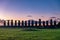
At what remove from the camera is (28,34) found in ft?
12.2

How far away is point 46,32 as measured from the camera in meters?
3.89

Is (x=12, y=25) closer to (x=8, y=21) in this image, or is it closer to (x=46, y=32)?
(x=8, y=21)

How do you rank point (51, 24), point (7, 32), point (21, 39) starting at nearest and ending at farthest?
point (21, 39)
point (51, 24)
point (7, 32)

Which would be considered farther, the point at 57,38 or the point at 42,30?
the point at 42,30

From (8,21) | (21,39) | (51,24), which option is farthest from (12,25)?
(51,24)

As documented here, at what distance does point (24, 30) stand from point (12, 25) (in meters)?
0.43

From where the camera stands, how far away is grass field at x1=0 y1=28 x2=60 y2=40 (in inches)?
130

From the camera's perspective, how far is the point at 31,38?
3.28 metres

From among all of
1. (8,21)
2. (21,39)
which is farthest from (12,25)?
(21,39)

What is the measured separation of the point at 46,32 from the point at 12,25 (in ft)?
2.63

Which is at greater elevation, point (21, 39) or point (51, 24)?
point (51, 24)

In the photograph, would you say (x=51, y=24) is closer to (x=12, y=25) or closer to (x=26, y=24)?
(x=26, y=24)

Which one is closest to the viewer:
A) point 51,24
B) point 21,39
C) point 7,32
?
point 21,39

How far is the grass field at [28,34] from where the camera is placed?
10.9 feet
